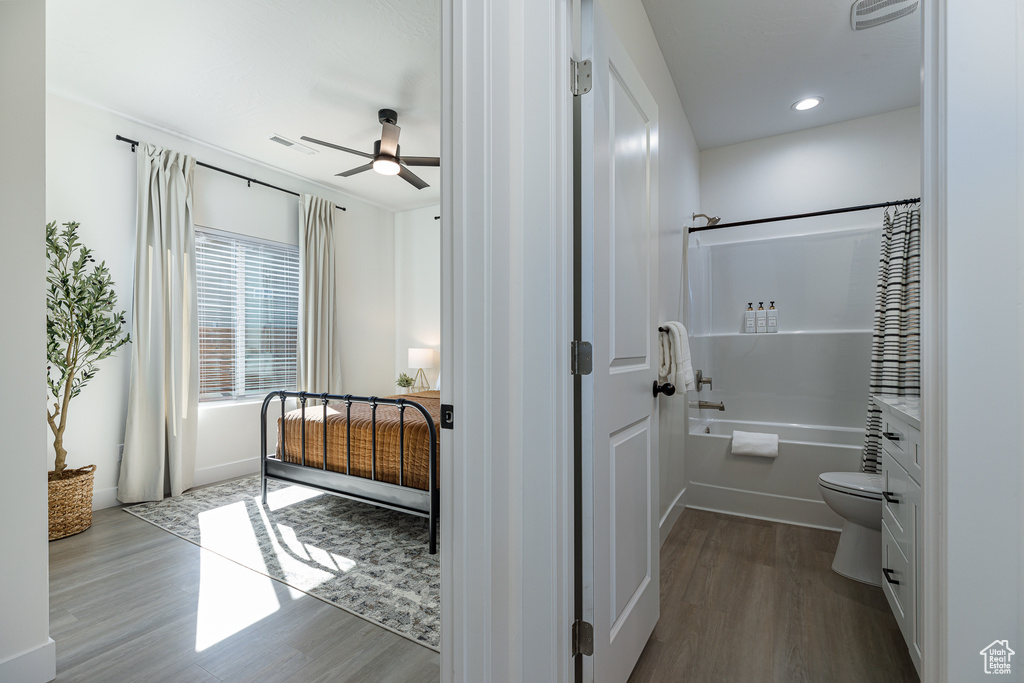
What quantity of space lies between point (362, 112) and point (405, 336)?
109 inches

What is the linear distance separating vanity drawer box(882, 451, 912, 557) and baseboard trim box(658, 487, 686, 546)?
106cm

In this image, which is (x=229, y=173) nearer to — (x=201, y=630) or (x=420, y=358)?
(x=420, y=358)

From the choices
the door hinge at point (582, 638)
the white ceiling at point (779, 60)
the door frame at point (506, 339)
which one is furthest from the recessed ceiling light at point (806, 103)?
the door hinge at point (582, 638)

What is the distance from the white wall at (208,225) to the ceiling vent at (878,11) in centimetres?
437

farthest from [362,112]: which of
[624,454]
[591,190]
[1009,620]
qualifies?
[1009,620]

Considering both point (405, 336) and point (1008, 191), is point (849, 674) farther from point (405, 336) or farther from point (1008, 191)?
point (405, 336)

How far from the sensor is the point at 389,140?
3152 mm

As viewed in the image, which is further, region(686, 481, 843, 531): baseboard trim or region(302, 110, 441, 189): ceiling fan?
region(302, 110, 441, 189): ceiling fan

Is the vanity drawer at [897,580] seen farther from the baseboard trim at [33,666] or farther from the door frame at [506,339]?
the baseboard trim at [33,666]

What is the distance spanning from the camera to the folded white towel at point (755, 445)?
2.92 meters

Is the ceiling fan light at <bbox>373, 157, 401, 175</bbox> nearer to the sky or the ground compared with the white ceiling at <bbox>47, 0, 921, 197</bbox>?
nearer to the ground

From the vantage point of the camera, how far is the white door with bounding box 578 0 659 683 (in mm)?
1271

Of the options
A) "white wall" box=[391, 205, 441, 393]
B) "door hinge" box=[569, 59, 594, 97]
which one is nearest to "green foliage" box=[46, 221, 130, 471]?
"white wall" box=[391, 205, 441, 393]

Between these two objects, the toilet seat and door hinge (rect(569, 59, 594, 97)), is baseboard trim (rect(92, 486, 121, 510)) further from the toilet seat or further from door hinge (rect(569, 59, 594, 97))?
the toilet seat
